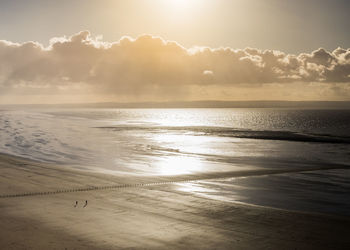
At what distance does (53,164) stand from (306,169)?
22.4 meters

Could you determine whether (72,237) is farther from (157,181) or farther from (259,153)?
(259,153)

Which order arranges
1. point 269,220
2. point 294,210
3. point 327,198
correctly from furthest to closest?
Answer: point 327,198 < point 294,210 < point 269,220

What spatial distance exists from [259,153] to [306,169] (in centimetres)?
1171

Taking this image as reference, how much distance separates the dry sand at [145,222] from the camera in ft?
45.0

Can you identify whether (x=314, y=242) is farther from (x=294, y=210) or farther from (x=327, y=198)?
(x=327, y=198)

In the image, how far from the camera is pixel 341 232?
1555cm

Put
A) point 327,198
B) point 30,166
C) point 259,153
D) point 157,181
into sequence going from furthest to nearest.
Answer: point 259,153
point 30,166
point 157,181
point 327,198

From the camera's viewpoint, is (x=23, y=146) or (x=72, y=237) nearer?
(x=72, y=237)

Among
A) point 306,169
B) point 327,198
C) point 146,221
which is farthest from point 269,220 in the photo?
point 306,169

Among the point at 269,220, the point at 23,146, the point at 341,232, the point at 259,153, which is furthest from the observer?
the point at 23,146

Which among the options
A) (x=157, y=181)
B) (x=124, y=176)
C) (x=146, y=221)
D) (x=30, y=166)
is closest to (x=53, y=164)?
(x=30, y=166)

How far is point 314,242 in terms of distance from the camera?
552 inches

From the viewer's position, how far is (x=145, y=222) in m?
16.2

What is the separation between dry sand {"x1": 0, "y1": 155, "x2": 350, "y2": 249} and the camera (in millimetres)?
13727
